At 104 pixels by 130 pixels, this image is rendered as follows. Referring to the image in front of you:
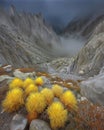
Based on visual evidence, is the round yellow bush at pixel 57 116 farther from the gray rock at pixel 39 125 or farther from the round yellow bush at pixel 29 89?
the round yellow bush at pixel 29 89

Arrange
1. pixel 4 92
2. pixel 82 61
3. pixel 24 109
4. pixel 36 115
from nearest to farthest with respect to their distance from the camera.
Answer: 1. pixel 36 115
2. pixel 24 109
3. pixel 4 92
4. pixel 82 61

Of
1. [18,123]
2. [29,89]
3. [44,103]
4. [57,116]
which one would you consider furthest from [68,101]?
[18,123]

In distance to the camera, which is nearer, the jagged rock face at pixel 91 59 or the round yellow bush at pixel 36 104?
the round yellow bush at pixel 36 104

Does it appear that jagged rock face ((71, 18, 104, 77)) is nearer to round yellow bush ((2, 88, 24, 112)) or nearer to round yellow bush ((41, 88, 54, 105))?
round yellow bush ((41, 88, 54, 105))

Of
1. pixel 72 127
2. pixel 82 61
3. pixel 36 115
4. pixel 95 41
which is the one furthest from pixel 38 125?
pixel 95 41

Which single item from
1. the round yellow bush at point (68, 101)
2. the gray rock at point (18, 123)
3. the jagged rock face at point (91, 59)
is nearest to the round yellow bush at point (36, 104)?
the gray rock at point (18, 123)

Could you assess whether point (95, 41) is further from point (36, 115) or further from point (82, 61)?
point (36, 115)
